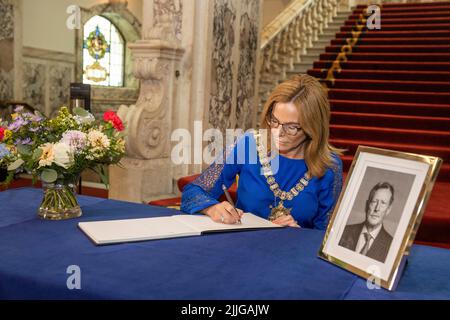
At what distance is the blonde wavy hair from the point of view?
2.48 m

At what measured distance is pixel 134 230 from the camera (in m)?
2.05

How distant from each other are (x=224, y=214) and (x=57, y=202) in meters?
0.72

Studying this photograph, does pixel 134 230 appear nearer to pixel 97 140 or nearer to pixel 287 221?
pixel 97 140

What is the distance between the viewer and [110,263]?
1686 mm

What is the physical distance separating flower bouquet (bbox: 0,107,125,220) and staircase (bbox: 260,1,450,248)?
9.78 feet

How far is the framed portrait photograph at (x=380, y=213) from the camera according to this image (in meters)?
1.54

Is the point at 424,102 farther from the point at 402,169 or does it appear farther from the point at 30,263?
the point at 30,263

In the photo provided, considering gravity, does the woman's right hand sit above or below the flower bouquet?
below

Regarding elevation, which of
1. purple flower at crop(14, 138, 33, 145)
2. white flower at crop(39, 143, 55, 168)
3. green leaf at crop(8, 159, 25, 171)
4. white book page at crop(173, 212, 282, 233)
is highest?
purple flower at crop(14, 138, 33, 145)

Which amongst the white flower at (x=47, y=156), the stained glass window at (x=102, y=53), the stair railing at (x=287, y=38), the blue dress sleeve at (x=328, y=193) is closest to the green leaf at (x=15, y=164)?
the white flower at (x=47, y=156)

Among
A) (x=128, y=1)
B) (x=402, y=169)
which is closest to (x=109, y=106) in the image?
(x=128, y=1)

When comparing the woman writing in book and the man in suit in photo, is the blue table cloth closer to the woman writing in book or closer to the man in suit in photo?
the man in suit in photo

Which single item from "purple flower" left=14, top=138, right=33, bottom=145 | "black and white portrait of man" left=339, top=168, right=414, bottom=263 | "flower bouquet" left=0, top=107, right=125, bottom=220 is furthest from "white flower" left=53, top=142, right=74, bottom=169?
"black and white portrait of man" left=339, top=168, right=414, bottom=263

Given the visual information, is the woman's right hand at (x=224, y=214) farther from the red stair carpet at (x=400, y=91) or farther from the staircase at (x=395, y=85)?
the staircase at (x=395, y=85)
